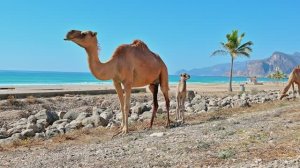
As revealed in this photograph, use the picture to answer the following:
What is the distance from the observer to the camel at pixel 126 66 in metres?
10.2

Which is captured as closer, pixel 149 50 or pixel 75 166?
pixel 75 166

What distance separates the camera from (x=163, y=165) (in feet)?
22.9

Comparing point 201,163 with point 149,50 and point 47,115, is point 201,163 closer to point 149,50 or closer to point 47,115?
point 149,50

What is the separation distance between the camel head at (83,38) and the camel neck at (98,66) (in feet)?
0.45

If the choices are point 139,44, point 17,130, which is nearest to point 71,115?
point 17,130

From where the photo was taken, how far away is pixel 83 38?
10086 mm

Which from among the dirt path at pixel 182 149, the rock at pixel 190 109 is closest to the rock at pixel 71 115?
the rock at pixel 190 109

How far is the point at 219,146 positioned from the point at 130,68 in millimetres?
3784

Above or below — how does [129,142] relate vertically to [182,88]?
below

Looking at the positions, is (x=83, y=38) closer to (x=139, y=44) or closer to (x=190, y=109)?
(x=139, y=44)

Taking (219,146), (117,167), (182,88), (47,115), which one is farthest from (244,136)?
(47,115)

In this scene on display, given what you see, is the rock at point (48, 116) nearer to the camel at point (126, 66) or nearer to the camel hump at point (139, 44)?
the camel at point (126, 66)

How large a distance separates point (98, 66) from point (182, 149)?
3385 mm

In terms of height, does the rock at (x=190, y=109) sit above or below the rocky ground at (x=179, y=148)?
above
